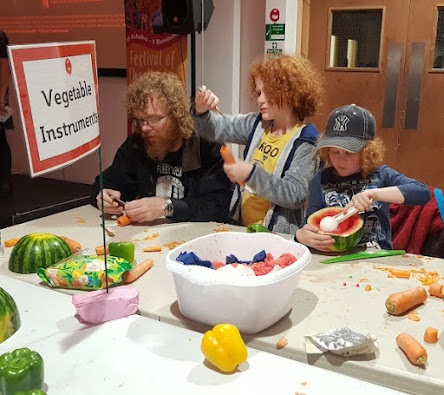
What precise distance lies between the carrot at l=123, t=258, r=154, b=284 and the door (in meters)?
2.43

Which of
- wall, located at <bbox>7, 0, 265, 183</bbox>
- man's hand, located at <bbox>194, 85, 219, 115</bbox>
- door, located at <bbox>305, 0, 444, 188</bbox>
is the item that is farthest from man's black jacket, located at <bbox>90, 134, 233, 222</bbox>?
door, located at <bbox>305, 0, 444, 188</bbox>

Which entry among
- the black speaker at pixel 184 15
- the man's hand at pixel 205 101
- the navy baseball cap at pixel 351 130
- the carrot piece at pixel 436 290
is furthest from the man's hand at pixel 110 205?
the black speaker at pixel 184 15

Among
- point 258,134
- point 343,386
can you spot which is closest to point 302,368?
point 343,386

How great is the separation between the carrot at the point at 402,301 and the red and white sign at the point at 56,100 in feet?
2.70

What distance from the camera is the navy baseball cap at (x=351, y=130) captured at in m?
1.82

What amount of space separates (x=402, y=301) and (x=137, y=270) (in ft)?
2.47

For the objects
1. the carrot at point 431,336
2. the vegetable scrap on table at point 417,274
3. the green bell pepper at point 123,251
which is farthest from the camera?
the green bell pepper at point 123,251

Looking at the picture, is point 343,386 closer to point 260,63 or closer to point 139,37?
point 260,63

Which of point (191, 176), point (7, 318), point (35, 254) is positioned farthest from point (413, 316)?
point (191, 176)

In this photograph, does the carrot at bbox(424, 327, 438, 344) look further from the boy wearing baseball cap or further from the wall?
the wall

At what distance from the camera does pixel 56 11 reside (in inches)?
145

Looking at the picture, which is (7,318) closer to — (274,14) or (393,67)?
(274,14)

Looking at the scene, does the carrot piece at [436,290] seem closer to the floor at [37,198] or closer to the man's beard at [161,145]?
the man's beard at [161,145]

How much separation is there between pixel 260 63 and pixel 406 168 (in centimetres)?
179
